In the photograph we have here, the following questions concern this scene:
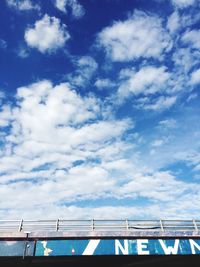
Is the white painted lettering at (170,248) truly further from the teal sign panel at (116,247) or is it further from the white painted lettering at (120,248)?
the white painted lettering at (120,248)

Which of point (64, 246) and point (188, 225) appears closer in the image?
point (64, 246)

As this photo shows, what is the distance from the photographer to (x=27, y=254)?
18688 millimetres

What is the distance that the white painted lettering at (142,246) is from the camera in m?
19.6

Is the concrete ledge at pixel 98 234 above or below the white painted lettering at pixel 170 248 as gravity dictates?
above

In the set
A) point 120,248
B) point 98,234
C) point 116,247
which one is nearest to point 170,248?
point 120,248

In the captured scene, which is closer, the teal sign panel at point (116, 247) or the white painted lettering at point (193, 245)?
the teal sign panel at point (116, 247)

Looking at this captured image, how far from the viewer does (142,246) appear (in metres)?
20.0

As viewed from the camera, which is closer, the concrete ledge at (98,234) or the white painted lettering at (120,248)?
the white painted lettering at (120,248)

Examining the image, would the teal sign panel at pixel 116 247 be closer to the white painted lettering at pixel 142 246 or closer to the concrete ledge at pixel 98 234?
the white painted lettering at pixel 142 246

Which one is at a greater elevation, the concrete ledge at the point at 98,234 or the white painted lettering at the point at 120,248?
the concrete ledge at the point at 98,234

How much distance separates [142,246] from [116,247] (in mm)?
1630
